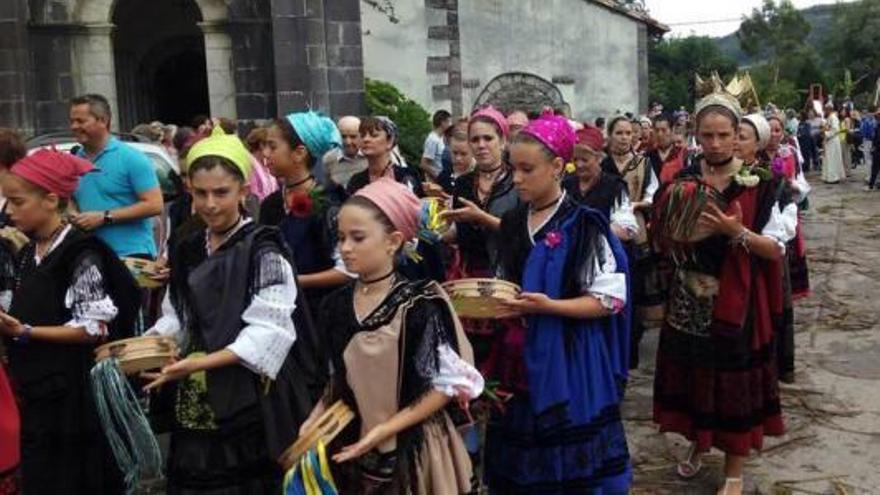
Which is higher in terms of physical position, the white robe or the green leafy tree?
the green leafy tree

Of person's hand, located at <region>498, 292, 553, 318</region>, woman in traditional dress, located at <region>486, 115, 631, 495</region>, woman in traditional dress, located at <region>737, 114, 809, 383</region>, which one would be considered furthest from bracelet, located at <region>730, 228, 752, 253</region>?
person's hand, located at <region>498, 292, 553, 318</region>

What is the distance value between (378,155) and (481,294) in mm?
2113

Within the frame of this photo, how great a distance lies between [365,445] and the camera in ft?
10.4

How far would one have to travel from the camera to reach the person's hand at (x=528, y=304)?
3793 millimetres

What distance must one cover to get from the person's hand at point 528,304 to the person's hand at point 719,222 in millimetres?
1293

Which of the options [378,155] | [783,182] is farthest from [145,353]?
[783,182]

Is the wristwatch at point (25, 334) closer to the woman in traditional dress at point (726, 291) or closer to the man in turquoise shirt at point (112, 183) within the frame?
the man in turquoise shirt at point (112, 183)

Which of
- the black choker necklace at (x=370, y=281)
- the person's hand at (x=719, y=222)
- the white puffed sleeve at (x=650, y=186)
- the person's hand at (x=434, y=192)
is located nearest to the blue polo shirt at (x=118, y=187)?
the person's hand at (x=434, y=192)

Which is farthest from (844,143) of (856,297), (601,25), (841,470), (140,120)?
(841,470)

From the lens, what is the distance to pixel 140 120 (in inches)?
600

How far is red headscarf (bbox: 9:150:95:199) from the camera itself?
407 centimetres

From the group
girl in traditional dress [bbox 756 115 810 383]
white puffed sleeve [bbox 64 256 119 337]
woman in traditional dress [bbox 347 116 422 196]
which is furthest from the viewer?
girl in traditional dress [bbox 756 115 810 383]

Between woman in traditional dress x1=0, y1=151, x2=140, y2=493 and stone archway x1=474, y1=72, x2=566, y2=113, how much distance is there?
17399 millimetres

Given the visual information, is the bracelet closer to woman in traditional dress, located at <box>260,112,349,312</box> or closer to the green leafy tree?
woman in traditional dress, located at <box>260,112,349,312</box>
